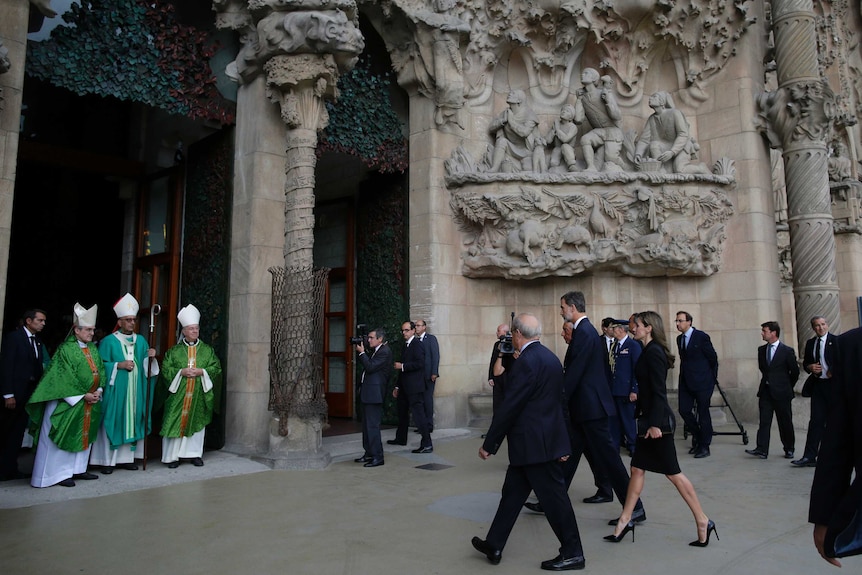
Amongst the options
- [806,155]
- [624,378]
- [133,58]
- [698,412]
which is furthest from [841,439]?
[806,155]

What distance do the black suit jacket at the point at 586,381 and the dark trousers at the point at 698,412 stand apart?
3.52 metres

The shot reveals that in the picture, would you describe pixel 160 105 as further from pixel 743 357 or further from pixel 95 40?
pixel 743 357

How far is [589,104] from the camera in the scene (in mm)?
10844

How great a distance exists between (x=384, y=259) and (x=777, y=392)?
20.5 feet

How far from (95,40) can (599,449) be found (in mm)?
7167

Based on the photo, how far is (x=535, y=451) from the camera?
382 centimetres

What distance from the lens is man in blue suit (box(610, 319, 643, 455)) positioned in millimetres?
7402

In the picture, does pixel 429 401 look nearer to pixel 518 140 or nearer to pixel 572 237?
pixel 572 237

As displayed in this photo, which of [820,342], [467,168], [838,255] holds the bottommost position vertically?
[820,342]

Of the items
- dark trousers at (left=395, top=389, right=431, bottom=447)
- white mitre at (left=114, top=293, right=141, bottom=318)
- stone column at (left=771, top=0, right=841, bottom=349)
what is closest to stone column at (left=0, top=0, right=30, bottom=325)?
white mitre at (left=114, top=293, right=141, bottom=318)

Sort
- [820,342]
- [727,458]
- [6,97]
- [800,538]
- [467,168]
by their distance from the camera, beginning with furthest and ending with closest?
[467,168] → [727,458] → [820,342] → [6,97] → [800,538]

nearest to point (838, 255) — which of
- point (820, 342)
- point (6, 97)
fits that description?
point (820, 342)

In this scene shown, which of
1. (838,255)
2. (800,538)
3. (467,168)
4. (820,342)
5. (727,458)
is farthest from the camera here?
(838,255)

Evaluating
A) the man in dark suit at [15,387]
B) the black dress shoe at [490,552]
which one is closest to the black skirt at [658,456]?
the black dress shoe at [490,552]
